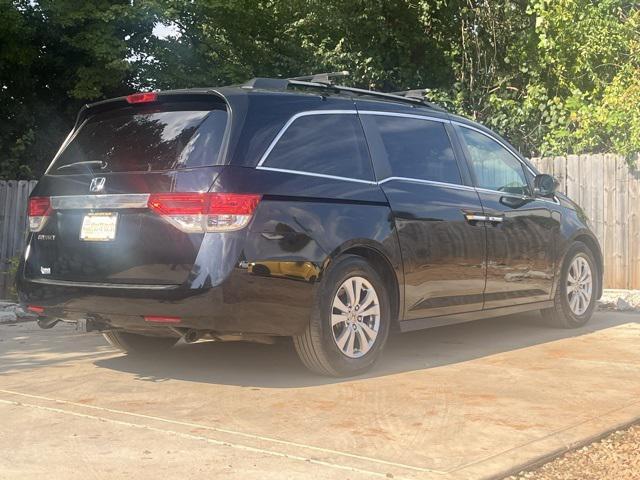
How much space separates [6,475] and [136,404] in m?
1.31

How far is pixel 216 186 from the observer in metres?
5.07

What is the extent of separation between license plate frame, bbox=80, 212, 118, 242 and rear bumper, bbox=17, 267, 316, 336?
0.96ft

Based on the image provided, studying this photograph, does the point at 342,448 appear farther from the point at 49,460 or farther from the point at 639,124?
the point at 639,124

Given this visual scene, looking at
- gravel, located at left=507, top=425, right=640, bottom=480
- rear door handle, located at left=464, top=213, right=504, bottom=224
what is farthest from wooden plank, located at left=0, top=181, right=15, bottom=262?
gravel, located at left=507, top=425, right=640, bottom=480

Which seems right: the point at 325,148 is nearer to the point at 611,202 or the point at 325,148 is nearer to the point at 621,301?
the point at 621,301

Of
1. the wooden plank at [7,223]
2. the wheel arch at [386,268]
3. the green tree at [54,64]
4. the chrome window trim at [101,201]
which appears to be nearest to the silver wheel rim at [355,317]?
the wheel arch at [386,268]

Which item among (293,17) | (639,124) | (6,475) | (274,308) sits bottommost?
(6,475)

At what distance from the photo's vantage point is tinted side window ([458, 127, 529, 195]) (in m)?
7.11

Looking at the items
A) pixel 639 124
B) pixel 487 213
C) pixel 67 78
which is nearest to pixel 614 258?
pixel 639 124

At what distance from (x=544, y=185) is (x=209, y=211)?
361cm

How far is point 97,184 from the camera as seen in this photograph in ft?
18.1

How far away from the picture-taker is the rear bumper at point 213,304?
16.6 feet

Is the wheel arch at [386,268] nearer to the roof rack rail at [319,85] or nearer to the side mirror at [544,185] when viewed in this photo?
the roof rack rail at [319,85]

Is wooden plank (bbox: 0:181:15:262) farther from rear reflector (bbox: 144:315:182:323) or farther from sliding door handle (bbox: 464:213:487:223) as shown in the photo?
rear reflector (bbox: 144:315:182:323)
